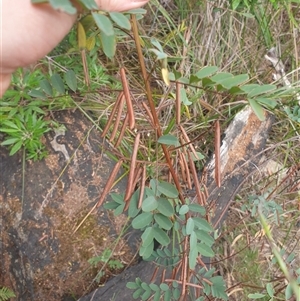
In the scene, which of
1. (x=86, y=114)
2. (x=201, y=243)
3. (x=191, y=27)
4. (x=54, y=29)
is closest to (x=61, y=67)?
(x=86, y=114)

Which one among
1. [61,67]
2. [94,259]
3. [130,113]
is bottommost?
[94,259]

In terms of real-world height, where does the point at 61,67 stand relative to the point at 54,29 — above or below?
below

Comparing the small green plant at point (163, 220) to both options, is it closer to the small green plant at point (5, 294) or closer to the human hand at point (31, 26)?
the human hand at point (31, 26)

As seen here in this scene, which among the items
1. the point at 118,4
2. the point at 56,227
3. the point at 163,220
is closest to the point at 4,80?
the point at 118,4

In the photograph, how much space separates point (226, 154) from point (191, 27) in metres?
0.79

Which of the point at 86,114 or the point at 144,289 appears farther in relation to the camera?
the point at 86,114

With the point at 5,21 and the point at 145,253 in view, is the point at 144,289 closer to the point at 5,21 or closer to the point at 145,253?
the point at 145,253

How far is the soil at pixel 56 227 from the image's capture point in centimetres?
166

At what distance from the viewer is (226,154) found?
6.04 feet

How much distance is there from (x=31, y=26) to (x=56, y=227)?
3.32ft

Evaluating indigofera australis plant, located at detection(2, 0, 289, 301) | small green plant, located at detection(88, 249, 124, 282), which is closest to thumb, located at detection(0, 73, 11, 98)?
indigofera australis plant, located at detection(2, 0, 289, 301)

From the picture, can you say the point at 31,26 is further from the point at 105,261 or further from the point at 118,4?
the point at 105,261

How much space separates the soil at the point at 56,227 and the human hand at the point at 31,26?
72 centimetres

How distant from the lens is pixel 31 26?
0.86 metres
